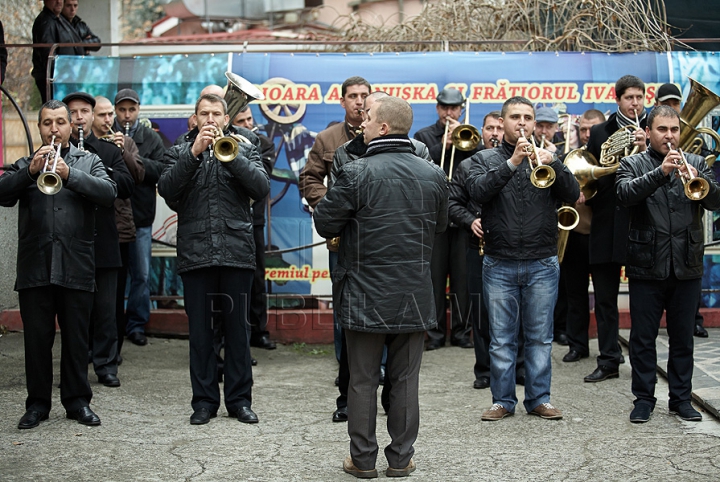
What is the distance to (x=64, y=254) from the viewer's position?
6000 mm

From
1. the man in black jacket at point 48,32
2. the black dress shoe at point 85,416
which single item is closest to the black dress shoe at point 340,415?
the black dress shoe at point 85,416

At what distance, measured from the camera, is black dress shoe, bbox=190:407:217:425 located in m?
6.10

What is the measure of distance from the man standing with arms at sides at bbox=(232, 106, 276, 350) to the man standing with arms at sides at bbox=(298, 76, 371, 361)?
1.12 m

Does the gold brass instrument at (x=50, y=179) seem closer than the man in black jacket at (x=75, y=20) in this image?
Yes

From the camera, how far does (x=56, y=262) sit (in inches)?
235

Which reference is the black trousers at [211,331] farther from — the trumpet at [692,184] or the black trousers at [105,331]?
the trumpet at [692,184]

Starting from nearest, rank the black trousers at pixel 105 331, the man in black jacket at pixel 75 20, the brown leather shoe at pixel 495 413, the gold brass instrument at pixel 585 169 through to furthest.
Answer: the brown leather shoe at pixel 495 413, the black trousers at pixel 105 331, the gold brass instrument at pixel 585 169, the man in black jacket at pixel 75 20

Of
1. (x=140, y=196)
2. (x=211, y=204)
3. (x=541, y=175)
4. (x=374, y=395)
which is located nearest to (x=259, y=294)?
(x=140, y=196)

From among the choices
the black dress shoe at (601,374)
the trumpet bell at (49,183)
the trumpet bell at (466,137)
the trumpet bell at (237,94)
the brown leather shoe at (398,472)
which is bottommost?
the brown leather shoe at (398,472)

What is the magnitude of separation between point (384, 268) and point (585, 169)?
297 cm

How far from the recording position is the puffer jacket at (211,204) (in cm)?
602

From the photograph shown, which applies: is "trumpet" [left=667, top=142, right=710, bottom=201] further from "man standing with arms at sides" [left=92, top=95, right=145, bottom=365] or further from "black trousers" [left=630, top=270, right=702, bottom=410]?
"man standing with arms at sides" [left=92, top=95, right=145, bottom=365]

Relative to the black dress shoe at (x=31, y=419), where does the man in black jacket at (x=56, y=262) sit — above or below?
above

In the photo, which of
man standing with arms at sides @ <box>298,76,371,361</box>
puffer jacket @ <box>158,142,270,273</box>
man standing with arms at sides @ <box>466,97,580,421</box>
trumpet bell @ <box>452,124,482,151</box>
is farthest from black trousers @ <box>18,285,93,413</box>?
trumpet bell @ <box>452,124,482,151</box>
